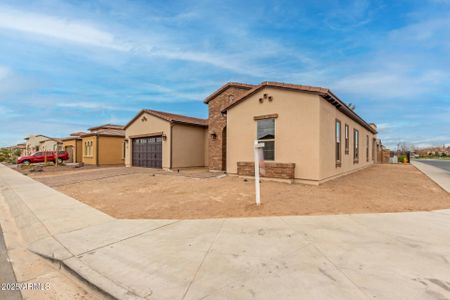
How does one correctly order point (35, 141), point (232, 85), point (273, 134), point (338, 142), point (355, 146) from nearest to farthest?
1. point (273, 134)
2. point (338, 142)
3. point (232, 85)
4. point (355, 146)
5. point (35, 141)

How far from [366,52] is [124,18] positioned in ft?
50.2

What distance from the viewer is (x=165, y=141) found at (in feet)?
54.9

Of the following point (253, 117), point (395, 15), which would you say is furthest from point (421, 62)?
point (253, 117)

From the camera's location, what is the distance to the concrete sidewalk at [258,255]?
268 cm

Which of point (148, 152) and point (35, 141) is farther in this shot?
point (35, 141)

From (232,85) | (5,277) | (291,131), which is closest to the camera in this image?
(5,277)

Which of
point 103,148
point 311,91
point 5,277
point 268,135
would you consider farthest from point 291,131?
point 103,148

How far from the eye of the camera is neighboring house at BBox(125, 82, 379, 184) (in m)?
9.87

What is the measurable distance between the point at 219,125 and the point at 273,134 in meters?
5.28

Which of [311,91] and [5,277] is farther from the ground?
[311,91]

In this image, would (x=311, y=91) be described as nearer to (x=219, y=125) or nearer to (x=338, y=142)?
(x=338, y=142)

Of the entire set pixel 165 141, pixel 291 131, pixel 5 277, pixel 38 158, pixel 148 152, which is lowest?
pixel 5 277

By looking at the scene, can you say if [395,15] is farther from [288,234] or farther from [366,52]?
[288,234]

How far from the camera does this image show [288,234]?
440 cm
